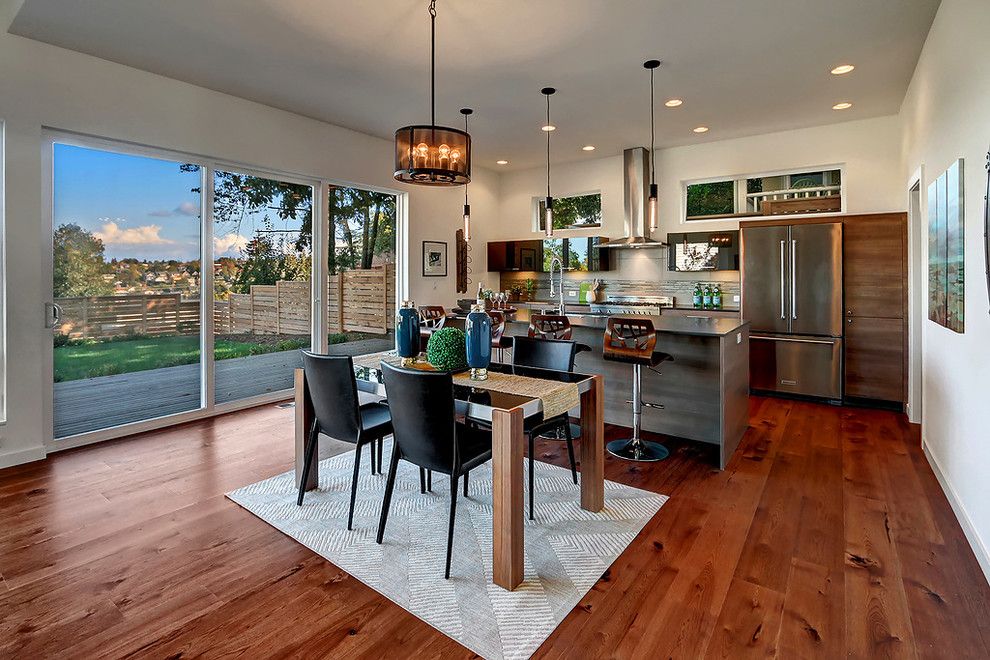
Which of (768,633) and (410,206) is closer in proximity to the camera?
(768,633)

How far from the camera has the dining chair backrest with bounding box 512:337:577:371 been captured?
3.19 meters

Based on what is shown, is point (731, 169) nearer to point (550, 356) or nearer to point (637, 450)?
point (637, 450)

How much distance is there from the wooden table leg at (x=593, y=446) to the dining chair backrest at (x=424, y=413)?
85 cm

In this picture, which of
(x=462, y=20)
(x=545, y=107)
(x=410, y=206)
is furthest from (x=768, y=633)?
(x=410, y=206)

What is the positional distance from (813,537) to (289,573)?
2.49m

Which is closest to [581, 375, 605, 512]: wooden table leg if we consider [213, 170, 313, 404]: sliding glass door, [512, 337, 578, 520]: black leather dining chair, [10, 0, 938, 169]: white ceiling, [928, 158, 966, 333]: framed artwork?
[512, 337, 578, 520]: black leather dining chair

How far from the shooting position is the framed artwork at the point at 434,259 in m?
6.78

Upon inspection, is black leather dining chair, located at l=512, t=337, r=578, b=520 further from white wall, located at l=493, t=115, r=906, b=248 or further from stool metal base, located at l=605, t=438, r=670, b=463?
white wall, located at l=493, t=115, r=906, b=248

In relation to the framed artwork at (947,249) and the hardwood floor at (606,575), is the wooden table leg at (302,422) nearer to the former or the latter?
the hardwood floor at (606,575)

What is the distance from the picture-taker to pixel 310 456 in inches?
116

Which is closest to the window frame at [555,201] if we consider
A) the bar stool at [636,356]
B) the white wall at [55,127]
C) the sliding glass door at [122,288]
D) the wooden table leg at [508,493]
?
the white wall at [55,127]

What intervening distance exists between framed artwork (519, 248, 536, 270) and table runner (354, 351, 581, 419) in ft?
15.9

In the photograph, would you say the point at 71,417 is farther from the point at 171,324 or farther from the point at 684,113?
the point at 684,113

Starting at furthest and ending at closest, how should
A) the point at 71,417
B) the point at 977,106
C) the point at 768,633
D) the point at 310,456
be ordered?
the point at 71,417, the point at 310,456, the point at 977,106, the point at 768,633
